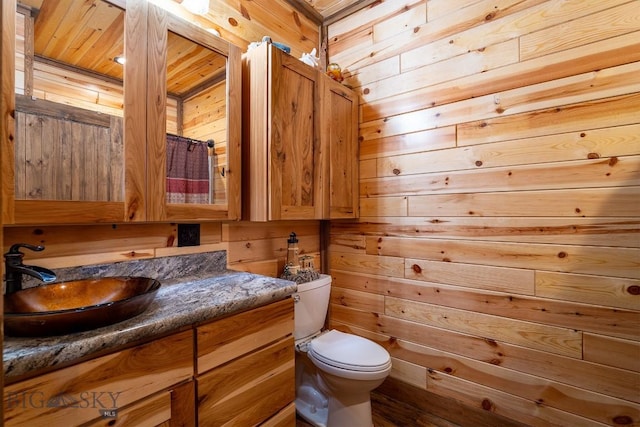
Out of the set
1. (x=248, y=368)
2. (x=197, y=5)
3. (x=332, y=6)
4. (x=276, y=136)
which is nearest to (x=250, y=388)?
(x=248, y=368)

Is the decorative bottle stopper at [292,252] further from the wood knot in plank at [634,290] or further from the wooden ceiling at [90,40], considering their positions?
the wood knot in plank at [634,290]

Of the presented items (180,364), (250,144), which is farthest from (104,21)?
(180,364)

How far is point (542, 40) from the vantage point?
152cm

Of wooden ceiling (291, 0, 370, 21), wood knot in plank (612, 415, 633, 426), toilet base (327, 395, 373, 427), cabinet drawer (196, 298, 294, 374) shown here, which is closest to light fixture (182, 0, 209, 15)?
wooden ceiling (291, 0, 370, 21)

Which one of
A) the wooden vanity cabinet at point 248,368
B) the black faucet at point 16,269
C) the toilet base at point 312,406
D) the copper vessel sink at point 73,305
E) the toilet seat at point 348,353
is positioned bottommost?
the toilet base at point 312,406

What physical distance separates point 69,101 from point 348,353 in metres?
1.58

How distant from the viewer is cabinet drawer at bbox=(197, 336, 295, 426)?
1.07m

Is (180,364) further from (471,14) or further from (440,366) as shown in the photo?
(471,14)

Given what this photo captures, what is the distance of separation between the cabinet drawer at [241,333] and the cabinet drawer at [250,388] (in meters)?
0.03

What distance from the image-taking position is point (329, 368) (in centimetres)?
153

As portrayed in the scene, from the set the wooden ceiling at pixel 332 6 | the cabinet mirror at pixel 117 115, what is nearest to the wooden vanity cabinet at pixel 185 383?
the cabinet mirror at pixel 117 115

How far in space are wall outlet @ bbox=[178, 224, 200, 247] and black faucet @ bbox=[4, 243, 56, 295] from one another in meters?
0.58

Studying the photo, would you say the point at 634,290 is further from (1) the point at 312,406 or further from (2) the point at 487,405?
(1) the point at 312,406

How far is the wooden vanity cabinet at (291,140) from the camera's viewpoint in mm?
1574
